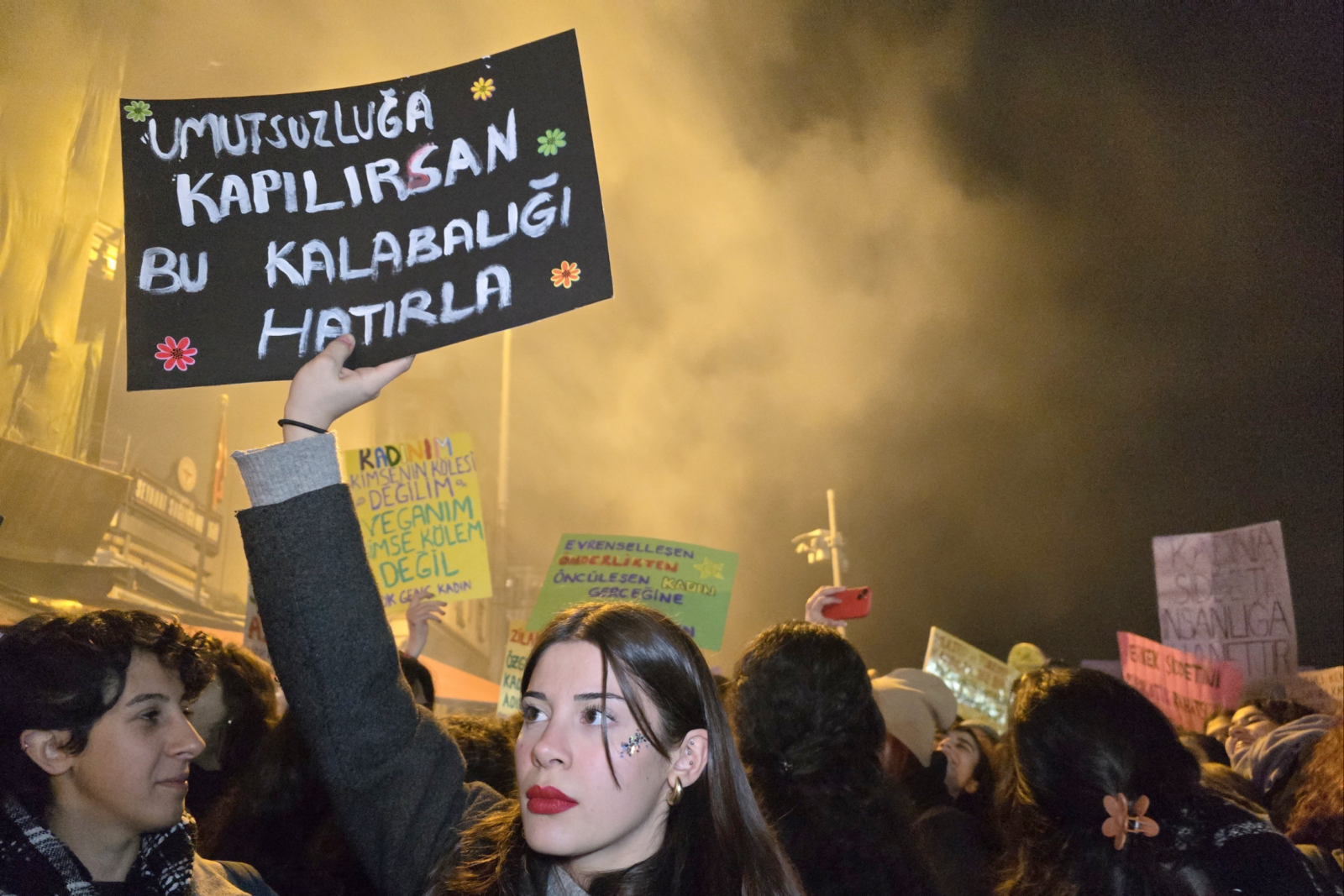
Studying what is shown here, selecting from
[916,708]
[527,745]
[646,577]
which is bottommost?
[916,708]

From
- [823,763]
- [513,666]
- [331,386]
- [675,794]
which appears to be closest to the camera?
[675,794]

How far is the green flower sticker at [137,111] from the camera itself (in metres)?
1.82

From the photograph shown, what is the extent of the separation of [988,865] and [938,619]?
18005 millimetres

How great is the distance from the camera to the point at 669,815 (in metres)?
1.34

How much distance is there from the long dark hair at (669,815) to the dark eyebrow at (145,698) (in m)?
0.74

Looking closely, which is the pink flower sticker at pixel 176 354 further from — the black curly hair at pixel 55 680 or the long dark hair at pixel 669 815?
the long dark hair at pixel 669 815

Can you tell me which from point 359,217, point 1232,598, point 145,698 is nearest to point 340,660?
point 145,698

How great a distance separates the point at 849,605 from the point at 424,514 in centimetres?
186

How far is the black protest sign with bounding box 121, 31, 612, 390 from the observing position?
171 cm

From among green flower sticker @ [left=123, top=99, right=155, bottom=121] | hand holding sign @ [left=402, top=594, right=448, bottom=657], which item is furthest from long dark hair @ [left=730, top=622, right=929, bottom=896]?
hand holding sign @ [left=402, top=594, right=448, bottom=657]

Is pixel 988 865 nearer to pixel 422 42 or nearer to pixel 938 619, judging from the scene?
pixel 422 42

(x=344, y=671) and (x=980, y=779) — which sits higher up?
(x=344, y=671)

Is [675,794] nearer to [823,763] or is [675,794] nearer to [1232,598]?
[823,763]

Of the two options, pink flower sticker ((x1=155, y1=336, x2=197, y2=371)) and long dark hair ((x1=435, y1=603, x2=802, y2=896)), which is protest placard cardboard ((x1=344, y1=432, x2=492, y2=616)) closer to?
pink flower sticker ((x1=155, y1=336, x2=197, y2=371))
